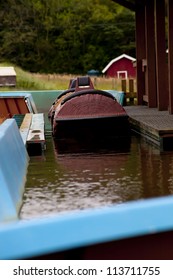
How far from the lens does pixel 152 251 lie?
1949 millimetres

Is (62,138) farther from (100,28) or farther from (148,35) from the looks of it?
(100,28)

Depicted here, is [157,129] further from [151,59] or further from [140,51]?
[140,51]

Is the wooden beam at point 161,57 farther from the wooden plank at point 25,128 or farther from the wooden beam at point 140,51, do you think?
→ the wooden beam at point 140,51

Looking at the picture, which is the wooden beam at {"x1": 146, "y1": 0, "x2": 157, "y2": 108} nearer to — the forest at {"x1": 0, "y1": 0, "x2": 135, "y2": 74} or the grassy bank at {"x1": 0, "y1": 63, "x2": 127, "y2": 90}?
the grassy bank at {"x1": 0, "y1": 63, "x2": 127, "y2": 90}

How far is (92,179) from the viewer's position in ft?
23.0

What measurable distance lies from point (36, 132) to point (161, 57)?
14.0 ft

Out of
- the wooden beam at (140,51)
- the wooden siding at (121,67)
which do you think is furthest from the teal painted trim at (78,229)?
the wooden siding at (121,67)

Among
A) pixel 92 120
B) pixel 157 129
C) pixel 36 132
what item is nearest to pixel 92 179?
pixel 157 129

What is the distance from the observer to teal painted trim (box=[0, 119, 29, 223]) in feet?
14.1

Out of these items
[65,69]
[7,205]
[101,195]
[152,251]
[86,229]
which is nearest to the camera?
[86,229]

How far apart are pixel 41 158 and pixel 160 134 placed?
145 centimetres

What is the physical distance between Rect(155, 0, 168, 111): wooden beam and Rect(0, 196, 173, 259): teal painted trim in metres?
11.7

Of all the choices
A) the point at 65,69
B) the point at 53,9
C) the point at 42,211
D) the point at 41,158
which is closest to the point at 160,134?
the point at 41,158

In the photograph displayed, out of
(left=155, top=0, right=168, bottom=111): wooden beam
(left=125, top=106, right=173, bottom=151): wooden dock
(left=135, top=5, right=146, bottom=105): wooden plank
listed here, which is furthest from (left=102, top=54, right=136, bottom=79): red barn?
(left=125, top=106, right=173, bottom=151): wooden dock
